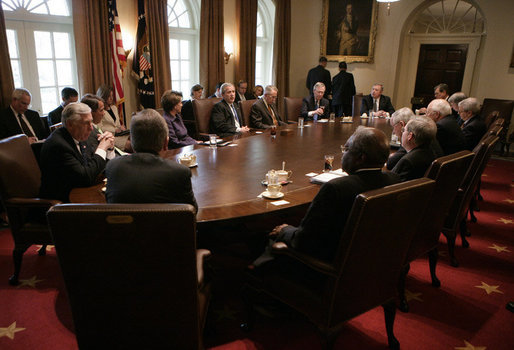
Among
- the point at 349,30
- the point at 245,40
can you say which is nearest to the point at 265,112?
the point at 245,40

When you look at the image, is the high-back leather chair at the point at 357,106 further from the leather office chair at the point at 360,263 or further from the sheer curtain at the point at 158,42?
the leather office chair at the point at 360,263

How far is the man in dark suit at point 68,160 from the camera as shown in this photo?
2453 millimetres

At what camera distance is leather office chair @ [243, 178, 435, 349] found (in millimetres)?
1583

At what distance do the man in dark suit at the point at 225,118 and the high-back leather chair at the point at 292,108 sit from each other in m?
1.36

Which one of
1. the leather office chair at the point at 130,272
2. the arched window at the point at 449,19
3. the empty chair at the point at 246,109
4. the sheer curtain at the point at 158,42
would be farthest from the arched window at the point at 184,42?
the leather office chair at the point at 130,272

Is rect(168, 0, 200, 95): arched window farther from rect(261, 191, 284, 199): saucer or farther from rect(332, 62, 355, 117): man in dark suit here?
rect(261, 191, 284, 199): saucer

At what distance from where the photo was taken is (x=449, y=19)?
8805mm

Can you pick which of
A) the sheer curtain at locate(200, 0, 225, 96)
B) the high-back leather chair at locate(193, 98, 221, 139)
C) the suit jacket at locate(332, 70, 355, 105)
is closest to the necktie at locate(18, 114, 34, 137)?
the high-back leather chair at locate(193, 98, 221, 139)

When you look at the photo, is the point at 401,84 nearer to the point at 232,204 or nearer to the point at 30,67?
the point at 30,67

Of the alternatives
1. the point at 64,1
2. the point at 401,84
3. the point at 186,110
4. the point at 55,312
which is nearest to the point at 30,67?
the point at 64,1

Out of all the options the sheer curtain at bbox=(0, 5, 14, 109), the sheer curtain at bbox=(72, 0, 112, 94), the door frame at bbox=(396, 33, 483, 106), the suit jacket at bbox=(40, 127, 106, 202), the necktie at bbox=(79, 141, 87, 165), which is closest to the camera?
the suit jacket at bbox=(40, 127, 106, 202)

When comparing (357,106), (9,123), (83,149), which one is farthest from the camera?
(357,106)

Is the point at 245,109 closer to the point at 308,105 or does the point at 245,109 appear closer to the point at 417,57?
the point at 308,105

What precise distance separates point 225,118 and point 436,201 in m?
3.26
